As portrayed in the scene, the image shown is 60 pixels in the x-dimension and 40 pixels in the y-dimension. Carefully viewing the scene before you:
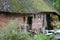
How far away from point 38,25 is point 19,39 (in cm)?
906

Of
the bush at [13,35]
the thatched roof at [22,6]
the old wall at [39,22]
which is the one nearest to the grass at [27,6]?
the thatched roof at [22,6]

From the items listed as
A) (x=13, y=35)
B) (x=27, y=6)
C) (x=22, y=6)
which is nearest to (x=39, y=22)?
(x=27, y=6)

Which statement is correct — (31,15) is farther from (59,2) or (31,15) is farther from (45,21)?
(59,2)

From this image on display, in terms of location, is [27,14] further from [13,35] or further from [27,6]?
[13,35]

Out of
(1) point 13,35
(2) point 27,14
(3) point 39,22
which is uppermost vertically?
(2) point 27,14

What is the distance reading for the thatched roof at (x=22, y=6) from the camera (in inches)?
659

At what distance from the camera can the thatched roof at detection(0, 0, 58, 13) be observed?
1675cm

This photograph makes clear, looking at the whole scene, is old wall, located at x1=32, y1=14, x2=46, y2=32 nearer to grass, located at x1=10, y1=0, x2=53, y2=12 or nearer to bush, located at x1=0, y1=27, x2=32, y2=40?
grass, located at x1=10, y1=0, x2=53, y2=12

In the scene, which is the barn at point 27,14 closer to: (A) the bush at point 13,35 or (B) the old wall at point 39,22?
(B) the old wall at point 39,22

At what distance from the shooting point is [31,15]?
61.4ft

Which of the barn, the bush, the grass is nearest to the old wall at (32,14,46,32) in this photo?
the barn

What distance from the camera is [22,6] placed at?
1792cm

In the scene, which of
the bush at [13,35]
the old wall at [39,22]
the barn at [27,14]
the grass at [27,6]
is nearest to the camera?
the bush at [13,35]

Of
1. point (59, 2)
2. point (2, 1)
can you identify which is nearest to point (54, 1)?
point (59, 2)
